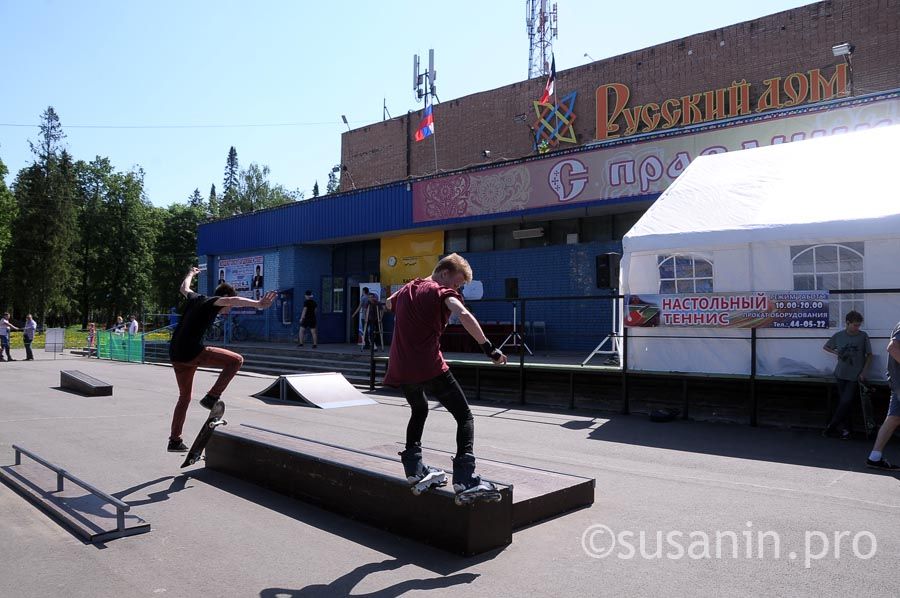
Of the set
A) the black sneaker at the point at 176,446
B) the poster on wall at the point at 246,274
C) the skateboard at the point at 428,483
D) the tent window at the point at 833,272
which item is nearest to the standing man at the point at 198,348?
the black sneaker at the point at 176,446

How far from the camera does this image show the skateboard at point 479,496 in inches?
168

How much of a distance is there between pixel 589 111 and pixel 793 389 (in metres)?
20.1

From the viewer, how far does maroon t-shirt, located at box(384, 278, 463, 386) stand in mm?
4613

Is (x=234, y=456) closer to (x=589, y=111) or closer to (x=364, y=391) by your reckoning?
(x=364, y=391)

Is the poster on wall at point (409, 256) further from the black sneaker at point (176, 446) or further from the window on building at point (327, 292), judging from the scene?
the black sneaker at point (176, 446)

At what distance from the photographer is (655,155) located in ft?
53.6

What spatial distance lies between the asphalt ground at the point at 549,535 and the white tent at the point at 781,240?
182cm

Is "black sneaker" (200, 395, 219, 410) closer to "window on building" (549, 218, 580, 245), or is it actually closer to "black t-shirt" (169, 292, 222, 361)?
"black t-shirt" (169, 292, 222, 361)

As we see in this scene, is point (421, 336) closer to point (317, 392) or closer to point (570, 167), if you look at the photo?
point (317, 392)

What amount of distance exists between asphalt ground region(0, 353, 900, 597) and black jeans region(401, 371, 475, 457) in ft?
2.54

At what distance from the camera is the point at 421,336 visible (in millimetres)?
4645

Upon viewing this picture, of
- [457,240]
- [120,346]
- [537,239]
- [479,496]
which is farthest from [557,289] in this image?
[120,346]

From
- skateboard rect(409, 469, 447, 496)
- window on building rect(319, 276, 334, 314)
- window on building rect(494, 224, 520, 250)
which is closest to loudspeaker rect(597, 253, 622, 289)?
skateboard rect(409, 469, 447, 496)

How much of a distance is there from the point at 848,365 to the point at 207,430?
813cm
